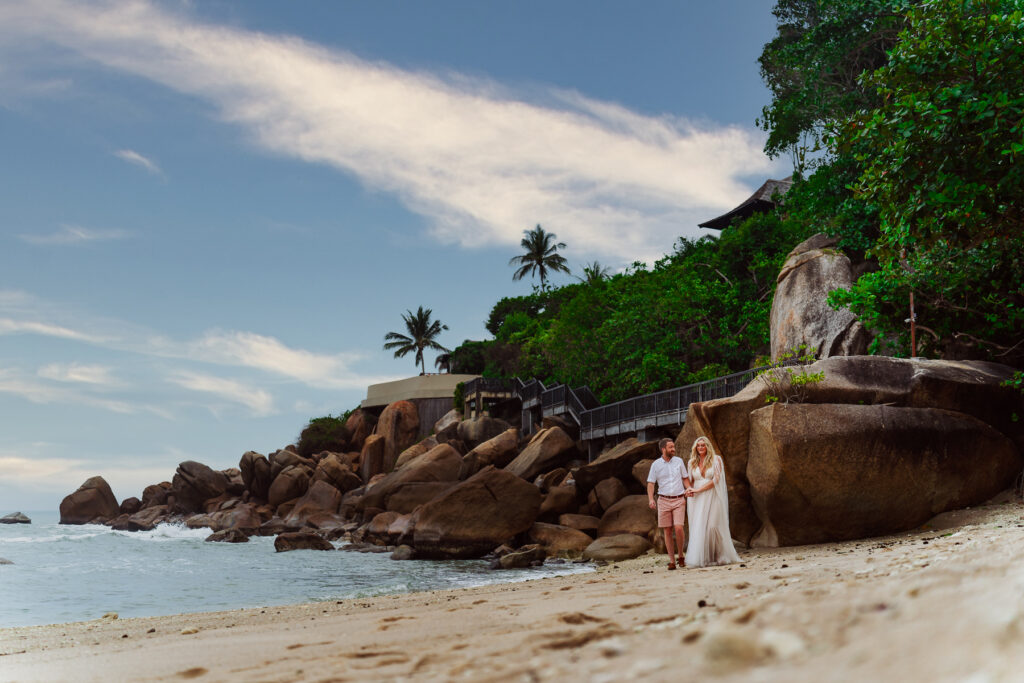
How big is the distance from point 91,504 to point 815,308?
5205 centimetres

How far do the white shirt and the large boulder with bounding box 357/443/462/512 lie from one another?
22419 mm

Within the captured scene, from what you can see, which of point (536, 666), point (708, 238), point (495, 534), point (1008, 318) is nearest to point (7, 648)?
point (536, 666)

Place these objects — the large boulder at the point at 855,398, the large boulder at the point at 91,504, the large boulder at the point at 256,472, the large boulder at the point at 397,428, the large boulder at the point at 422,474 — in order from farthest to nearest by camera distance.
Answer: the large boulder at the point at 91,504 → the large boulder at the point at 397,428 → the large boulder at the point at 256,472 → the large boulder at the point at 422,474 → the large boulder at the point at 855,398

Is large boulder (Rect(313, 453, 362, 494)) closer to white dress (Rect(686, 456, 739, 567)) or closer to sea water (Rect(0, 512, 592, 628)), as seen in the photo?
sea water (Rect(0, 512, 592, 628))

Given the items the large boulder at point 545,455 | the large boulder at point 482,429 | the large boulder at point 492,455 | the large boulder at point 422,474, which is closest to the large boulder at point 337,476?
the large boulder at point 482,429

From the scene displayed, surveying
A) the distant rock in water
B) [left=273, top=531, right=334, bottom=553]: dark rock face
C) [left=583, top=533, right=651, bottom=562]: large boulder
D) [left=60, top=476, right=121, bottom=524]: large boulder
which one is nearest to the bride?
[left=583, top=533, right=651, bottom=562]: large boulder

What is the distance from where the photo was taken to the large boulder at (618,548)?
58.4ft

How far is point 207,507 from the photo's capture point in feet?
157

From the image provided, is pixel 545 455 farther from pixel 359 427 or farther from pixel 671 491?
pixel 359 427

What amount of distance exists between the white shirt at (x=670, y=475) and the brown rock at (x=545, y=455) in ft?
65.0

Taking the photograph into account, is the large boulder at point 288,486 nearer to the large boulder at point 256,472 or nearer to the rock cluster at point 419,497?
the rock cluster at point 419,497

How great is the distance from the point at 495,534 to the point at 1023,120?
53.7ft

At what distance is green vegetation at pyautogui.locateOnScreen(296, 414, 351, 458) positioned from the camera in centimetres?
5522

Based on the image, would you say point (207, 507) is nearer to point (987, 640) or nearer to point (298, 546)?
point (298, 546)
